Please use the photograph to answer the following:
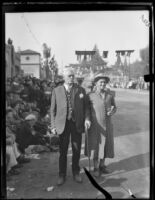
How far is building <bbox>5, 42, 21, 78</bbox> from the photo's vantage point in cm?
153

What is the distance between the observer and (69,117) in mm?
1599

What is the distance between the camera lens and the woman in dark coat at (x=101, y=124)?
1604 mm

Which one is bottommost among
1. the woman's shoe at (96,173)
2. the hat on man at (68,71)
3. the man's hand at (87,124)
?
the woman's shoe at (96,173)

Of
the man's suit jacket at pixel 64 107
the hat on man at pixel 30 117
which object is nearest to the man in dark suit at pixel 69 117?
the man's suit jacket at pixel 64 107

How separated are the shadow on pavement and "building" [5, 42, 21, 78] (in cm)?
80

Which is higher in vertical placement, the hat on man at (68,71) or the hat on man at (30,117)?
the hat on man at (68,71)

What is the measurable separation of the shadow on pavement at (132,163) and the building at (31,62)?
71 cm

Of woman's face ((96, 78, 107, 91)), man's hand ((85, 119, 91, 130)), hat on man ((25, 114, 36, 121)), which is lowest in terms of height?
man's hand ((85, 119, 91, 130))

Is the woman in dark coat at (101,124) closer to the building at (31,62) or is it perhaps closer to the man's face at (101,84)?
the man's face at (101,84)

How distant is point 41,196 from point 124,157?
54cm

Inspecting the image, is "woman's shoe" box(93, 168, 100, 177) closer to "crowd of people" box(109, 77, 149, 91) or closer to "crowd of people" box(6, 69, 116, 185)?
"crowd of people" box(6, 69, 116, 185)

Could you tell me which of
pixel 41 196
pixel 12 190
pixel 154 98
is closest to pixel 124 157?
pixel 154 98

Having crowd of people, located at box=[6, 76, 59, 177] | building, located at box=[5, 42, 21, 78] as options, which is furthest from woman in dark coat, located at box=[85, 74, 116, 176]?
building, located at box=[5, 42, 21, 78]

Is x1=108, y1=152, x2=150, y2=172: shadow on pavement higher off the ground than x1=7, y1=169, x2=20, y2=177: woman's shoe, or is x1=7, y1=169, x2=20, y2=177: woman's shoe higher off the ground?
x1=108, y1=152, x2=150, y2=172: shadow on pavement
